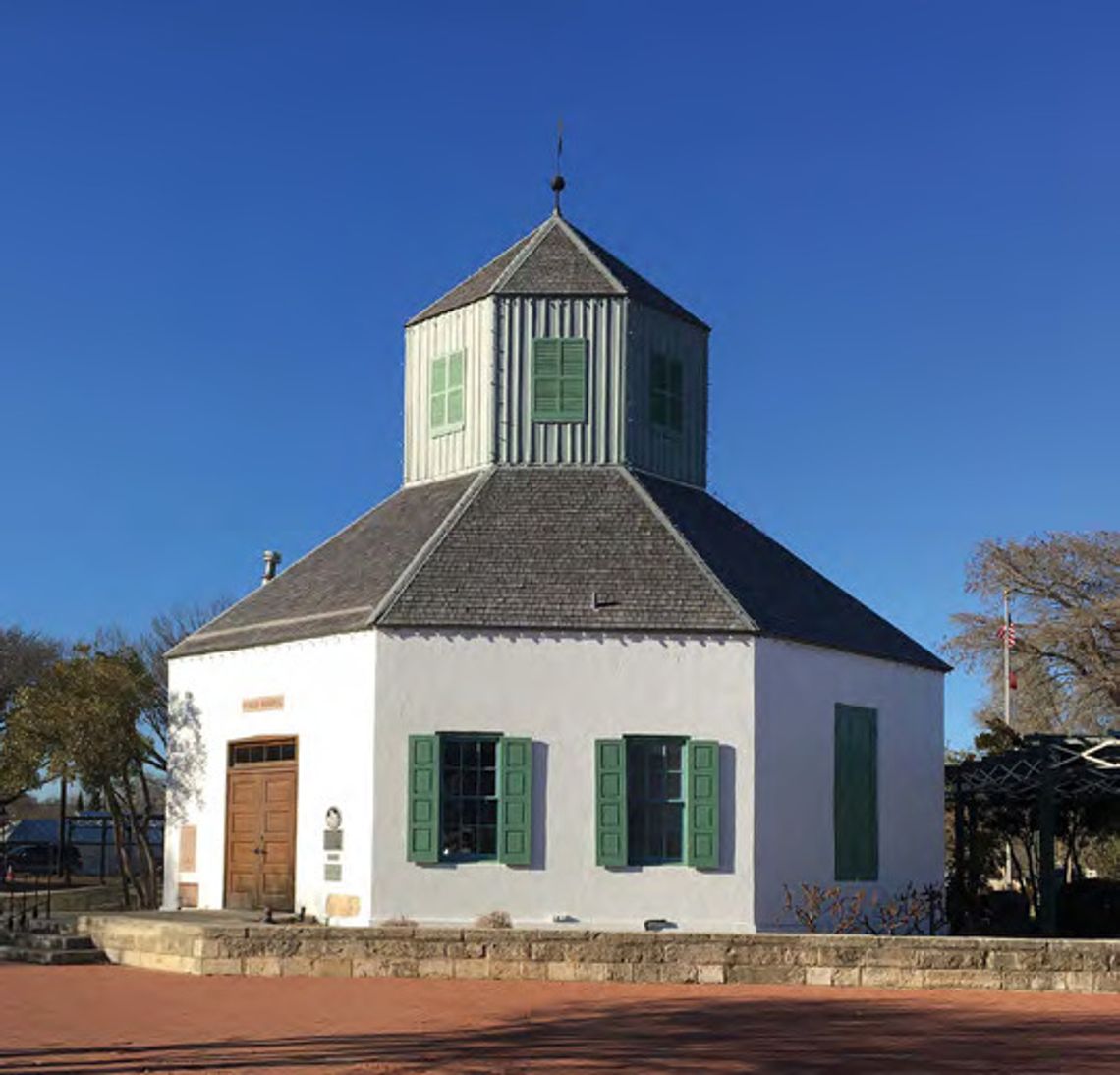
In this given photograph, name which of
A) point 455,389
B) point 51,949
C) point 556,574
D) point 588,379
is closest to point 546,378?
point 588,379

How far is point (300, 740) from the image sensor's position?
21125 millimetres

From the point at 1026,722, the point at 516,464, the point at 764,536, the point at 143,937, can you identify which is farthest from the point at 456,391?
the point at 1026,722

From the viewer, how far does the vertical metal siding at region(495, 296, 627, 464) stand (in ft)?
76.6

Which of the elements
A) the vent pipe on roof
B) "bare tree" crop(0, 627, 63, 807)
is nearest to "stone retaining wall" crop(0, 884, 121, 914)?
the vent pipe on roof

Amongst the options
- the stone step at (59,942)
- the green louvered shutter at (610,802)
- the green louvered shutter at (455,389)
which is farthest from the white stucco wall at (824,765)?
the stone step at (59,942)

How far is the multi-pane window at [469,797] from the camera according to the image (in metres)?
19.8

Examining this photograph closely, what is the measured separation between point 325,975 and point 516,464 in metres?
8.56

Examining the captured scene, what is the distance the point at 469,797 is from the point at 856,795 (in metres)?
5.46

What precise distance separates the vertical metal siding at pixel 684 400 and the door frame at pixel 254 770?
639 cm

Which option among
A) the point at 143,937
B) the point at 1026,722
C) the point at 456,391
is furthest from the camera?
the point at 1026,722

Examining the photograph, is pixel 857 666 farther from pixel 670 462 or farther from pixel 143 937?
pixel 143 937

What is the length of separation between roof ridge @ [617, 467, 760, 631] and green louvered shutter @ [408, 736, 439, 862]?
4023mm

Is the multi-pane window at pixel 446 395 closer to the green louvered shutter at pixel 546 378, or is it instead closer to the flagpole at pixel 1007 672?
the green louvered shutter at pixel 546 378

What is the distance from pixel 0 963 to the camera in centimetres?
1909
